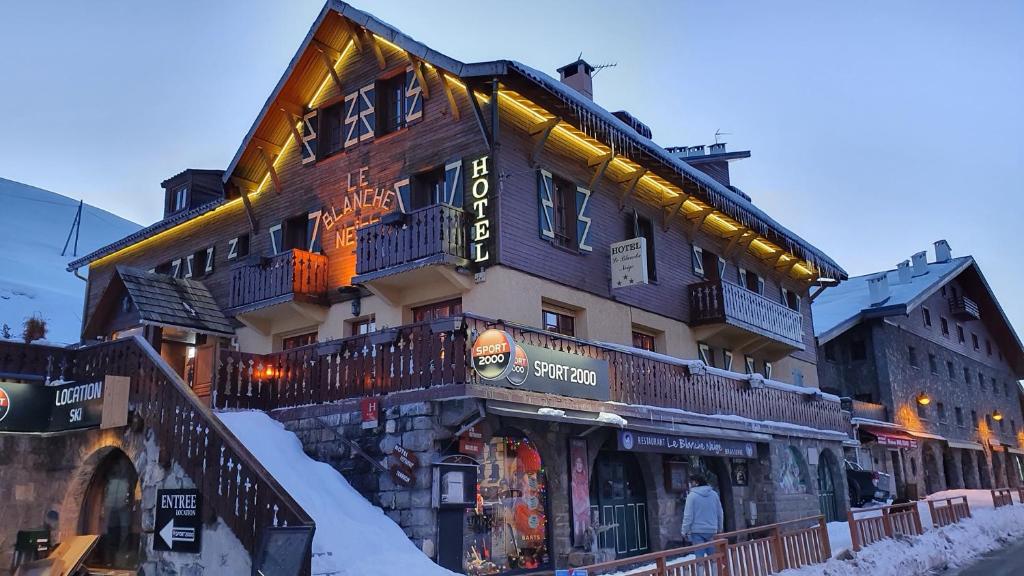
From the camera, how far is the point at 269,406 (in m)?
14.9

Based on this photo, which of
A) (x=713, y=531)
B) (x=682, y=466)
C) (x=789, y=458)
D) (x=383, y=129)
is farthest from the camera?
(x=789, y=458)

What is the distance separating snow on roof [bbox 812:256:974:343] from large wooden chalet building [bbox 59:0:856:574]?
10008 millimetres

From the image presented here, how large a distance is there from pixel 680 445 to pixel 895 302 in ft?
74.3

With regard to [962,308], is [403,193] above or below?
below

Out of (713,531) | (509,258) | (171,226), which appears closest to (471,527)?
(713,531)

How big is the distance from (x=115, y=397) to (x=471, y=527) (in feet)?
19.6

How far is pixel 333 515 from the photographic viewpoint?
439 inches

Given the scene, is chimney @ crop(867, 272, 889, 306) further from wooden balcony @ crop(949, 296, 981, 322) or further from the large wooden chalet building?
the large wooden chalet building

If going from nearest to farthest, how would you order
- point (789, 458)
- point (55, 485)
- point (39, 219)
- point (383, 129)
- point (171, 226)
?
point (55, 485) → point (383, 129) → point (789, 458) → point (171, 226) → point (39, 219)

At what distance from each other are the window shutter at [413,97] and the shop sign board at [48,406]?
851cm

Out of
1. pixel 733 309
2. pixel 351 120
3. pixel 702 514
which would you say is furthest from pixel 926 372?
pixel 702 514

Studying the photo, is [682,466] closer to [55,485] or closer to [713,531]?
[713,531]

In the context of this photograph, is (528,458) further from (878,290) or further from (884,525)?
(878,290)

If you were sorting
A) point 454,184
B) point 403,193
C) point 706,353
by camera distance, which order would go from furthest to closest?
point 706,353, point 403,193, point 454,184
